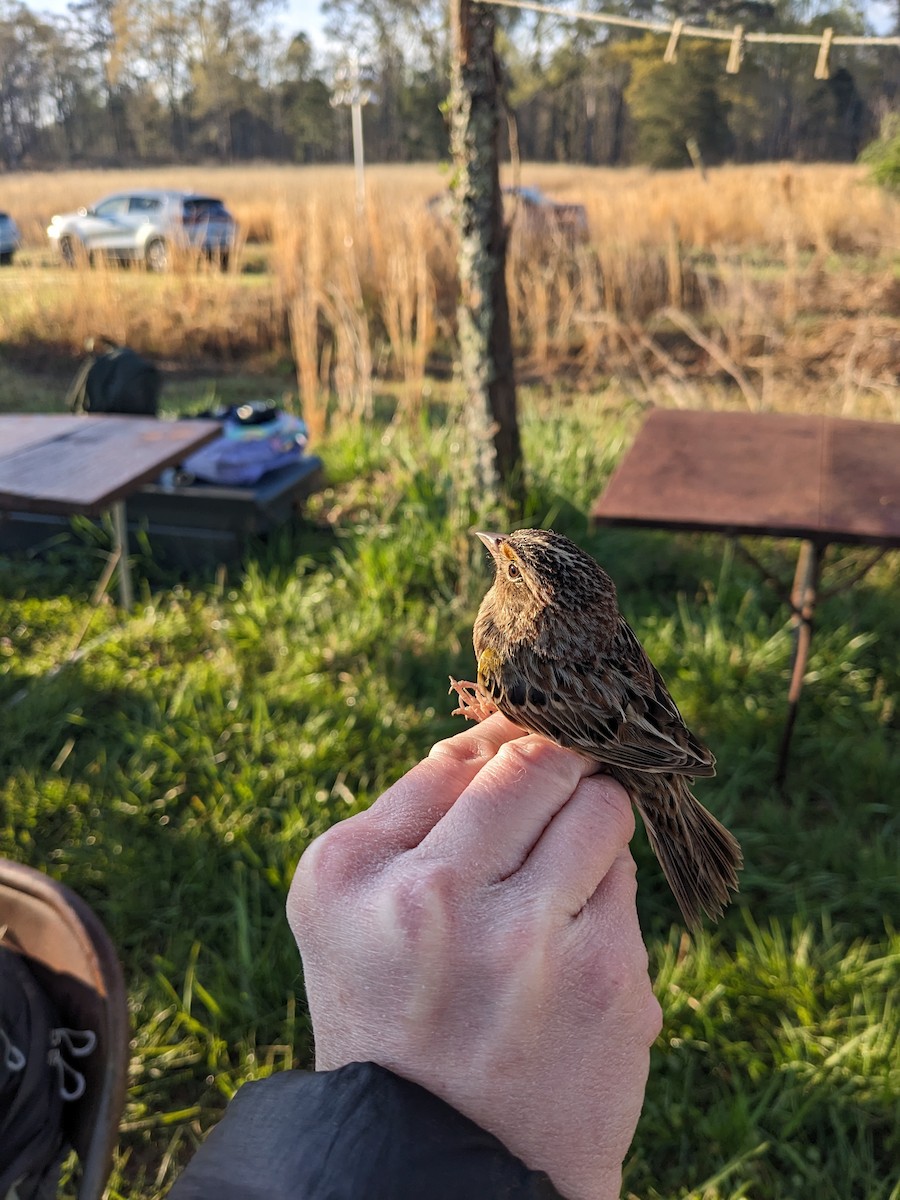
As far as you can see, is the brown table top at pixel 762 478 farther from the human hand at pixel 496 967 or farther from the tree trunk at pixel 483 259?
the human hand at pixel 496 967

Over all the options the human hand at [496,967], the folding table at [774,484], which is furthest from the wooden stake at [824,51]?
the human hand at [496,967]

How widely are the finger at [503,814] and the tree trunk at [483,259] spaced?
348cm

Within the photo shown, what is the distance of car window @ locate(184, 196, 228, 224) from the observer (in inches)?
443

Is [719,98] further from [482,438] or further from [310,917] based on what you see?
[310,917]

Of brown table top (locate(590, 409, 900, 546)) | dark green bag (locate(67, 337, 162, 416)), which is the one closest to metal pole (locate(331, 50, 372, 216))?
dark green bag (locate(67, 337, 162, 416))

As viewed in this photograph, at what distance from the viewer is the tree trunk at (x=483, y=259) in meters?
4.14

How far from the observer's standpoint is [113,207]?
14859 millimetres

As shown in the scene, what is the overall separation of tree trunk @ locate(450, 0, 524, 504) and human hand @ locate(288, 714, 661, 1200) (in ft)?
11.7

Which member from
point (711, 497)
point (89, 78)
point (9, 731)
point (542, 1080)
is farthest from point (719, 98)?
point (542, 1080)

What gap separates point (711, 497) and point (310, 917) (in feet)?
8.51

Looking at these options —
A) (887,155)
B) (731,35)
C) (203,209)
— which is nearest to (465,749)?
(731,35)

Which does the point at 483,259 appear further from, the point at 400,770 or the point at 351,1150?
the point at 351,1150

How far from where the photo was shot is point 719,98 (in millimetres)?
10273

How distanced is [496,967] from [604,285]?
10449 millimetres
